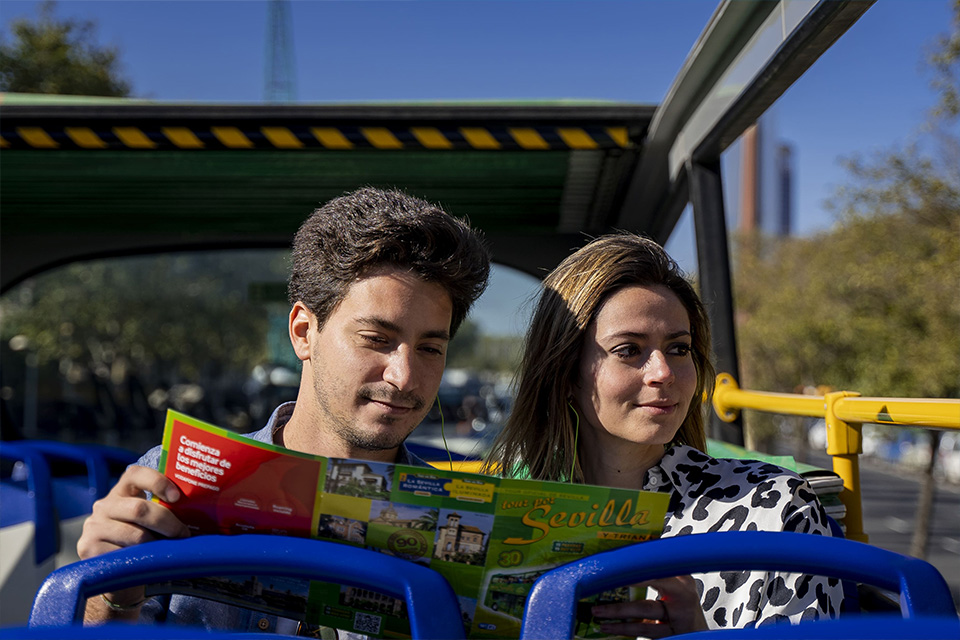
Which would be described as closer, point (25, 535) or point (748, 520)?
point (748, 520)

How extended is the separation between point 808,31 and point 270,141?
1.85 metres

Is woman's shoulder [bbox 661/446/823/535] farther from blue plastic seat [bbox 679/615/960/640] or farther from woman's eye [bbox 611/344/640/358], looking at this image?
blue plastic seat [bbox 679/615/960/640]

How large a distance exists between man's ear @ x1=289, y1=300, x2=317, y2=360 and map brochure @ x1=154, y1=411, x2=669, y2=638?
654 mm

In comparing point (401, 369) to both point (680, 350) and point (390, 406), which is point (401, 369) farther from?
point (680, 350)

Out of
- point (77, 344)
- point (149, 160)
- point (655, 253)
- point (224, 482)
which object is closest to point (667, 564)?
point (224, 482)

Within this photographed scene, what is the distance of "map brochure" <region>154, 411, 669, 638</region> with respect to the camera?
1.09 metres

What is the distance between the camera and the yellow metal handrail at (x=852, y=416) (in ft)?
5.61

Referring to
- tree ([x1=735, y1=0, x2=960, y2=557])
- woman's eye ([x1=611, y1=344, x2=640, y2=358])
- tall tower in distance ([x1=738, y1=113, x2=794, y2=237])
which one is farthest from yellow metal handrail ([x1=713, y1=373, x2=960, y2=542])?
tall tower in distance ([x1=738, y1=113, x2=794, y2=237])

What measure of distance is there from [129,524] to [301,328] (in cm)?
67

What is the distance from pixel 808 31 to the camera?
81.4 inches

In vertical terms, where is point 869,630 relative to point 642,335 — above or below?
below

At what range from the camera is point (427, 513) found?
1102 mm

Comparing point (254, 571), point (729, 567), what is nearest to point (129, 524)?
point (254, 571)

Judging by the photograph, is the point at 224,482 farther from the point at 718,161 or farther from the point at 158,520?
the point at 718,161
